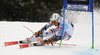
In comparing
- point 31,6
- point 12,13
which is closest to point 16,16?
point 12,13

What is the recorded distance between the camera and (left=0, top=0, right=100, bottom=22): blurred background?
14344 millimetres

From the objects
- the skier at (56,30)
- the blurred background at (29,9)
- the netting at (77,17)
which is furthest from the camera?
the netting at (77,17)

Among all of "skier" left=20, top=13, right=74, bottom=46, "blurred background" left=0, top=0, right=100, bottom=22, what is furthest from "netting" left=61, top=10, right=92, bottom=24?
"skier" left=20, top=13, right=74, bottom=46

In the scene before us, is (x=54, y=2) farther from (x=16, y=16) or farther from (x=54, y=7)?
(x=16, y=16)

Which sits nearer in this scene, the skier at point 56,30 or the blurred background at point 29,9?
the skier at point 56,30

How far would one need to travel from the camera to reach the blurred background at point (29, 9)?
1434 cm

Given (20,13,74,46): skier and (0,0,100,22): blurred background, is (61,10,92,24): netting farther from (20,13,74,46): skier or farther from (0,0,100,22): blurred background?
(20,13,74,46): skier

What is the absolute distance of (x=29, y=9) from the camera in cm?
1463

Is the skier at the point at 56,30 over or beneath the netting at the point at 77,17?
over

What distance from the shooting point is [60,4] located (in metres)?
14.5

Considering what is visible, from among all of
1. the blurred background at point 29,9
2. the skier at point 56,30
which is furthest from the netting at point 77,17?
the skier at point 56,30

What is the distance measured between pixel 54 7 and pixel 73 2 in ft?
33.6

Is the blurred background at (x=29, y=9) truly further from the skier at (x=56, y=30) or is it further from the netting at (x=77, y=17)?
the skier at (x=56, y=30)

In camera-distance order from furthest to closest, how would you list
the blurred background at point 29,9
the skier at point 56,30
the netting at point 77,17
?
the netting at point 77,17 → the blurred background at point 29,9 → the skier at point 56,30
